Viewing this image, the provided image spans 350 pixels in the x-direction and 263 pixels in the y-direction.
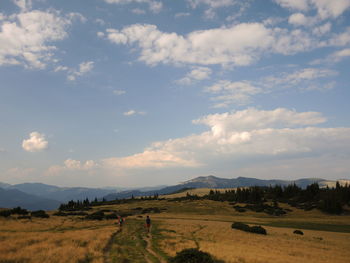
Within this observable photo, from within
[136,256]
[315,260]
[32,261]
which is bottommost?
[315,260]

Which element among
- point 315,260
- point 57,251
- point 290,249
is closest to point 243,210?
point 290,249

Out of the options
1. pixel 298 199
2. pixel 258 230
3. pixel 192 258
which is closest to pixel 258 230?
pixel 258 230

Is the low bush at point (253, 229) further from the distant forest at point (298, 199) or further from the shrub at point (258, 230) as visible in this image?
the distant forest at point (298, 199)

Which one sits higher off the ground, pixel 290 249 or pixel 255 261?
pixel 255 261

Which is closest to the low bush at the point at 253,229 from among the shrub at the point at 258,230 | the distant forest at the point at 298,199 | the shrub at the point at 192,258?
the shrub at the point at 258,230

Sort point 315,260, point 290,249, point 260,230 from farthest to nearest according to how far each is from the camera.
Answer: point 260,230
point 290,249
point 315,260

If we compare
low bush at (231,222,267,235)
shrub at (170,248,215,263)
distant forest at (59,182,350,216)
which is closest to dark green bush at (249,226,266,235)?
low bush at (231,222,267,235)

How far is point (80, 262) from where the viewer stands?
16.2 meters

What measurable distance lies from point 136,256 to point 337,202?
76.6 m

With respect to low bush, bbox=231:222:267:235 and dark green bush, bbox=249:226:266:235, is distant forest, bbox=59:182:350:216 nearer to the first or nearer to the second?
low bush, bbox=231:222:267:235

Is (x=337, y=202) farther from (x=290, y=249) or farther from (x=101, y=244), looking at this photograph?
(x=101, y=244)

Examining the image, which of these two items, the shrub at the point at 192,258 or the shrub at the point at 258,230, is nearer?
the shrub at the point at 192,258

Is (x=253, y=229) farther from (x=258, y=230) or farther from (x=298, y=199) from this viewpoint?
(x=298, y=199)

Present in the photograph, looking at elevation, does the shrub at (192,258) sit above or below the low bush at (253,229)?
above
